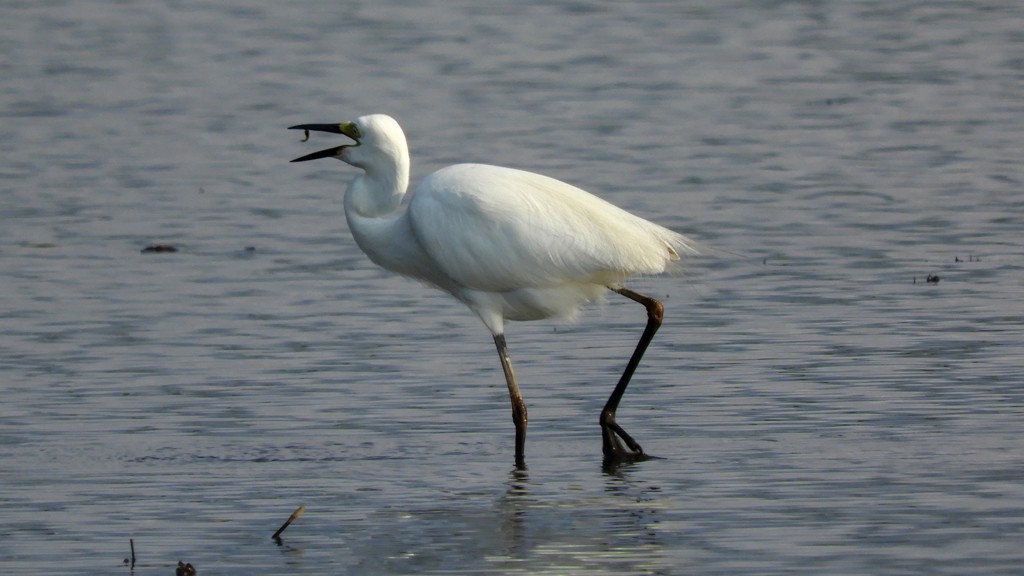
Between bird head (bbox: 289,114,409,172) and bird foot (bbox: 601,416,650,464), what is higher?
bird head (bbox: 289,114,409,172)

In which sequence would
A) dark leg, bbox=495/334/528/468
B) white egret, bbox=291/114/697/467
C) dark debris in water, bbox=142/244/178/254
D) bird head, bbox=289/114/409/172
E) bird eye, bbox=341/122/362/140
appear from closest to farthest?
1. dark leg, bbox=495/334/528/468
2. white egret, bbox=291/114/697/467
3. bird head, bbox=289/114/409/172
4. bird eye, bbox=341/122/362/140
5. dark debris in water, bbox=142/244/178/254

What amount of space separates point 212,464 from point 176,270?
4.96 meters

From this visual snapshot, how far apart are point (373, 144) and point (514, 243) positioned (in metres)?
0.95

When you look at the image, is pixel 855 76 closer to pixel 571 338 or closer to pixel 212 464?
Result: pixel 571 338

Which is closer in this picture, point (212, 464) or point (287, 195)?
point (212, 464)

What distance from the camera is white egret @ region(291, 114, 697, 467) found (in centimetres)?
982

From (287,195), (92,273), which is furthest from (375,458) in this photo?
(287,195)

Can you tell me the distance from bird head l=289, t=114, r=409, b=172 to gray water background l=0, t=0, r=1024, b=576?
1239mm

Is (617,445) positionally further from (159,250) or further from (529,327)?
(159,250)

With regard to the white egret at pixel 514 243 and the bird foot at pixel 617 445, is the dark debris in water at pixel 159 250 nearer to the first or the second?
the white egret at pixel 514 243

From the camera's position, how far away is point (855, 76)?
22.3 metres

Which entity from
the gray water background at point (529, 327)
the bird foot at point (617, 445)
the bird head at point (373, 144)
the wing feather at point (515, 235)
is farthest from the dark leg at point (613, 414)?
the bird head at point (373, 144)

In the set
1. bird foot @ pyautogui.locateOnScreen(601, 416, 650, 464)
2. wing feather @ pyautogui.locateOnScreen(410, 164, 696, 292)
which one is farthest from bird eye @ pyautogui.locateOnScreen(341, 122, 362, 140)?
A: bird foot @ pyautogui.locateOnScreen(601, 416, 650, 464)

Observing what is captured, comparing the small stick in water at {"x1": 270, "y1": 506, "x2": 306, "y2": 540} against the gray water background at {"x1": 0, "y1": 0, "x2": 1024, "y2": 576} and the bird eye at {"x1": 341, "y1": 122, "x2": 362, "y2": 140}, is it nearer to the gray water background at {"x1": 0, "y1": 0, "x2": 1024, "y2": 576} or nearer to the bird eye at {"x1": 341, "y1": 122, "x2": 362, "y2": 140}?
the gray water background at {"x1": 0, "y1": 0, "x2": 1024, "y2": 576}
